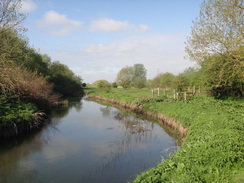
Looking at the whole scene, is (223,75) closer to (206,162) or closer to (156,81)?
(206,162)

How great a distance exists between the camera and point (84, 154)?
11117 mm

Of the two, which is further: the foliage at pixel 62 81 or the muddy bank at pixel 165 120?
the foliage at pixel 62 81

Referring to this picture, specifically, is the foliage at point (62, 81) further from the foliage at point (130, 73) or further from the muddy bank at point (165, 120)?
the foliage at point (130, 73)

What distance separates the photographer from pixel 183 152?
805cm

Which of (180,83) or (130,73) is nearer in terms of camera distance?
(180,83)

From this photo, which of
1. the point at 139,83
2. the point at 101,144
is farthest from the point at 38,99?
the point at 139,83

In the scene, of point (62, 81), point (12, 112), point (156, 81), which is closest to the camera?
point (12, 112)

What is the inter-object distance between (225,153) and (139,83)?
181 ft

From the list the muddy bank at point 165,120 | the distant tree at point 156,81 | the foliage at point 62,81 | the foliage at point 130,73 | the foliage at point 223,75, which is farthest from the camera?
the foliage at point 130,73

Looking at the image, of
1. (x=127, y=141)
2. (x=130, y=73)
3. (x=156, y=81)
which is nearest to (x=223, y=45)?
(x=127, y=141)

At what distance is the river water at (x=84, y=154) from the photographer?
28.0 ft

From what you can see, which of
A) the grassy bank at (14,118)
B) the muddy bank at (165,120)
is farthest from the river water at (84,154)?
the muddy bank at (165,120)

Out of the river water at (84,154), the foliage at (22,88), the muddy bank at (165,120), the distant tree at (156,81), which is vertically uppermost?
the distant tree at (156,81)

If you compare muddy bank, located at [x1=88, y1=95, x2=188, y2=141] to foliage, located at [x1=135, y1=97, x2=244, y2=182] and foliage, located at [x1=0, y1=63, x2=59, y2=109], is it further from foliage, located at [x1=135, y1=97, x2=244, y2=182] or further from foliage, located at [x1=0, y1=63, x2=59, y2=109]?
foliage, located at [x1=0, y1=63, x2=59, y2=109]
